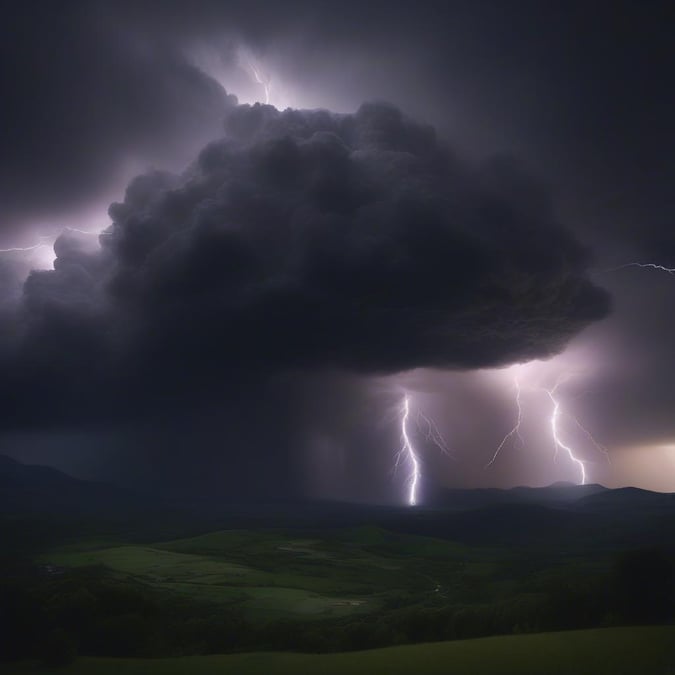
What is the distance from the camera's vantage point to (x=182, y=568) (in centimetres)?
10756

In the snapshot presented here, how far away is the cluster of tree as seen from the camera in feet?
85.0

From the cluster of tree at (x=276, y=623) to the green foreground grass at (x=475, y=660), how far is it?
3.75 meters

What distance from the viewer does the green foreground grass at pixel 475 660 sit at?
62.0ft

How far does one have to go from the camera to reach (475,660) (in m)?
20.0

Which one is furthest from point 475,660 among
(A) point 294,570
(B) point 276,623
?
(A) point 294,570

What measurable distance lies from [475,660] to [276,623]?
3208 centimetres

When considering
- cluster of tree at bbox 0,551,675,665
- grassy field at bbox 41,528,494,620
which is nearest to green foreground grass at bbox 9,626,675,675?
cluster of tree at bbox 0,551,675,665

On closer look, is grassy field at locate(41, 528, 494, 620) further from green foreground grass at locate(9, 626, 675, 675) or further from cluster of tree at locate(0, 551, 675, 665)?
green foreground grass at locate(9, 626, 675, 675)

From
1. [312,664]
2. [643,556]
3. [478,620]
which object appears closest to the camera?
[312,664]

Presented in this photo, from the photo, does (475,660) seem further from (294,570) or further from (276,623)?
(294,570)

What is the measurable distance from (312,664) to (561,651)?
908 cm

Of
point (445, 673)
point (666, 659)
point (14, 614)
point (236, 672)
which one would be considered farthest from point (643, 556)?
point (14, 614)

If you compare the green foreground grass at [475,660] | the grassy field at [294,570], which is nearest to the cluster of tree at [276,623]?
the green foreground grass at [475,660]

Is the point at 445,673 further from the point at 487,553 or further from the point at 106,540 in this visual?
the point at 106,540
